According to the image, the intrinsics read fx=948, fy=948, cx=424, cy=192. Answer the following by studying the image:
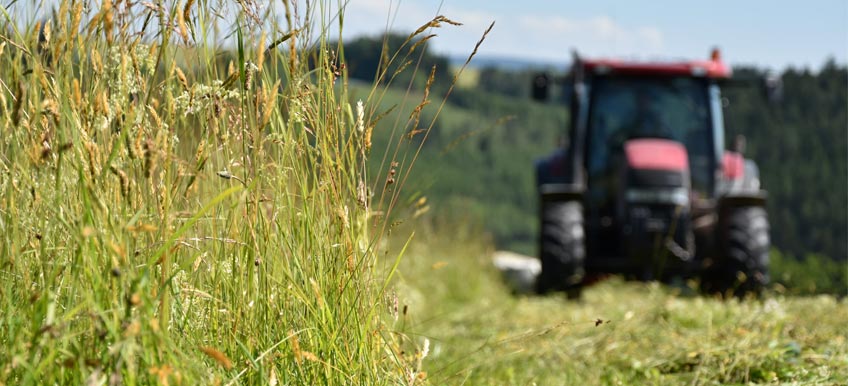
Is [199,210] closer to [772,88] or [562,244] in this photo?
[562,244]

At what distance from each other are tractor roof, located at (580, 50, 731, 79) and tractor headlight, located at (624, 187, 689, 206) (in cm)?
101

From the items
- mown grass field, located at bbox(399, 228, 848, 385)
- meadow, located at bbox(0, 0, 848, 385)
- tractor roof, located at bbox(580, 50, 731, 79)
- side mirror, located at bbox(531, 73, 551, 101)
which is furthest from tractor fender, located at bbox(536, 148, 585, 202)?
meadow, located at bbox(0, 0, 848, 385)

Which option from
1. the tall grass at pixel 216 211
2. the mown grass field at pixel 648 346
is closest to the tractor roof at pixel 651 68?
the mown grass field at pixel 648 346

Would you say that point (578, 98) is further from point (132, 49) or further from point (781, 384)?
point (132, 49)

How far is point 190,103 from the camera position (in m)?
1.73

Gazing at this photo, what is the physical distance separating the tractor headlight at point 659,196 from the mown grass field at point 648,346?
918 millimetres

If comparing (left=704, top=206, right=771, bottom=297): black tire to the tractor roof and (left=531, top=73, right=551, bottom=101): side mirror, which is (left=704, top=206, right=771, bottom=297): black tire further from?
(left=531, top=73, right=551, bottom=101): side mirror

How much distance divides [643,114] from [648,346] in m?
3.77

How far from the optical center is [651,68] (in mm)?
6781

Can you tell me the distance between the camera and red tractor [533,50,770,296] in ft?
20.2

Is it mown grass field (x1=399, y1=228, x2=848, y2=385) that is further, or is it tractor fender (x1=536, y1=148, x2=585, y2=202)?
tractor fender (x1=536, y1=148, x2=585, y2=202)

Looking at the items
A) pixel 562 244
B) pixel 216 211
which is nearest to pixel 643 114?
pixel 562 244

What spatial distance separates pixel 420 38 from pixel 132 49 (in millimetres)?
527

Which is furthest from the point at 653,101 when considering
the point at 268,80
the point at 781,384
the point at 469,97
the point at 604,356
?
the point at 469,97
